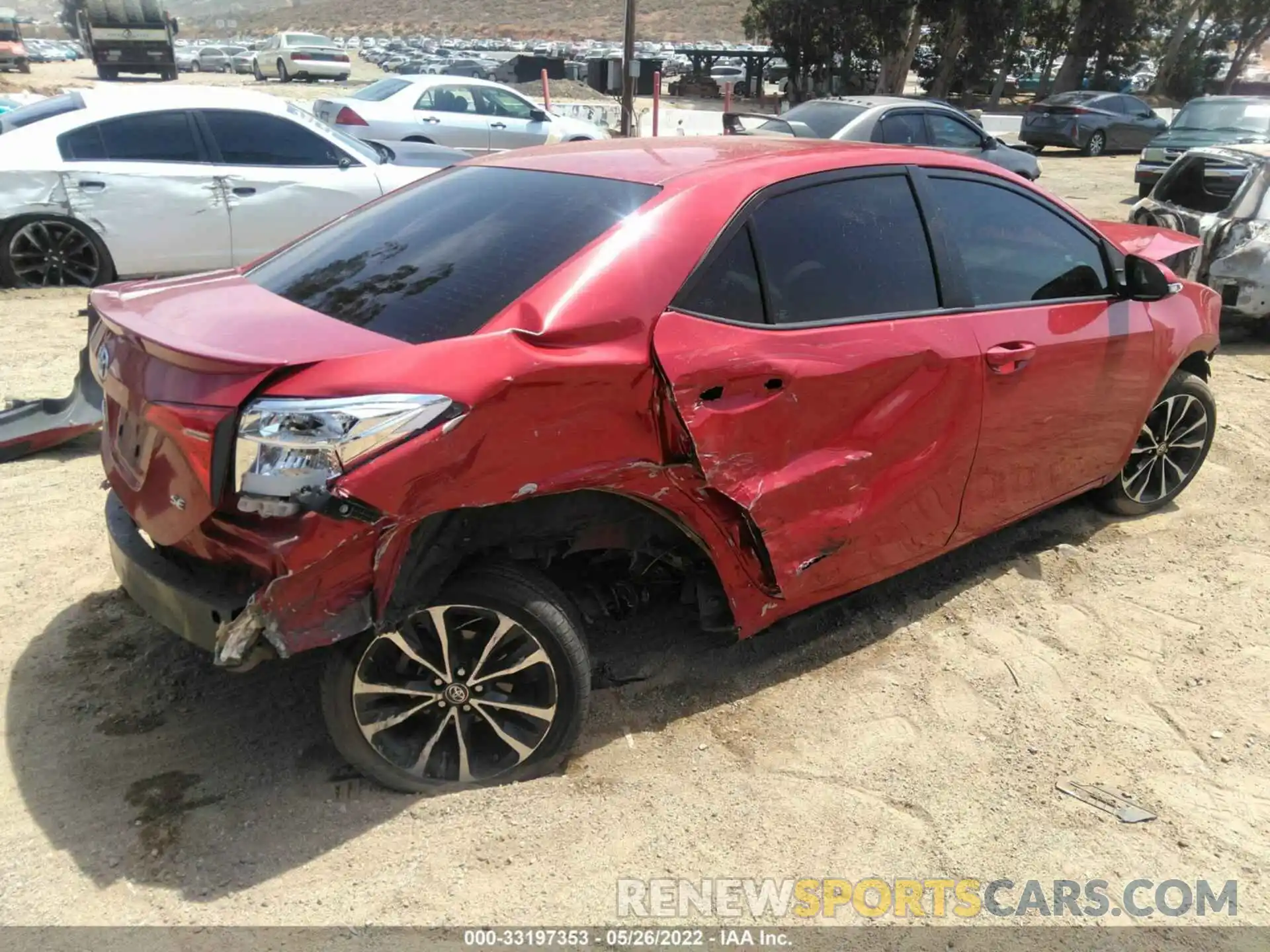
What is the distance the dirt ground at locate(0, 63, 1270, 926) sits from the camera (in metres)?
2.49

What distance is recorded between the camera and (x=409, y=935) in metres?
2.33

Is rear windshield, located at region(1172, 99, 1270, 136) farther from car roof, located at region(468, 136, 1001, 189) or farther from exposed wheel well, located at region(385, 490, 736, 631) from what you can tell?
exposed wheel well, located at region(385, 490, 736, 631)

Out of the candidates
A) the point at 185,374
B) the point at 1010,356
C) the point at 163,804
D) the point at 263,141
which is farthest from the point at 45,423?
the point at 1010,356

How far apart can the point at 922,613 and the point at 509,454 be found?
81.5 inches

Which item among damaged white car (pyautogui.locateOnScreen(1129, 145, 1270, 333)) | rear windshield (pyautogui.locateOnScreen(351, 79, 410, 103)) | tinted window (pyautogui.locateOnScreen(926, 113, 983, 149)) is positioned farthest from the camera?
rear windshield (pyautogui.locateOnScreen(351, 79, 410, 103))

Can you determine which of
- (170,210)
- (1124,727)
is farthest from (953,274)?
(170,210)

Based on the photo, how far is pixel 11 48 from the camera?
126 ft

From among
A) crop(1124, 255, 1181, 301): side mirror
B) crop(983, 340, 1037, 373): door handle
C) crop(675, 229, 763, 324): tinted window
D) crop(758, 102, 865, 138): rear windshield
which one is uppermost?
crop(675, 229, 763, 324): tinted window

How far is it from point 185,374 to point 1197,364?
436cm

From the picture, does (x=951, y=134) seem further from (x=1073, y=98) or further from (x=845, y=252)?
(x=1073, y=98)

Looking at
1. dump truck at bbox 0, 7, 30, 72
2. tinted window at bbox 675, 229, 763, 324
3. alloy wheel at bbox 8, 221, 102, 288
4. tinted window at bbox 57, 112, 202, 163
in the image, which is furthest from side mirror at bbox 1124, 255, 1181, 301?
dump truck at bbox 0, 7, 30, 72

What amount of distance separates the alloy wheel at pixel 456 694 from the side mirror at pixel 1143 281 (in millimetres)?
2838

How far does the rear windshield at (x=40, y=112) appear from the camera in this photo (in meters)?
7.52

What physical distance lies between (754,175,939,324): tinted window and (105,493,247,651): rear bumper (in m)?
1.68
